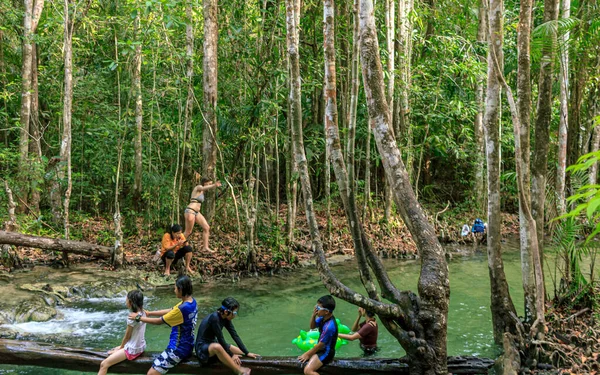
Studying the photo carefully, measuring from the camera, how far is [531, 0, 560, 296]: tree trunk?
726 centimetres

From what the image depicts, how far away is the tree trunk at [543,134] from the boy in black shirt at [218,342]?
4.46 metres

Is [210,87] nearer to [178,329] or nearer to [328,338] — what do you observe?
[178,329]

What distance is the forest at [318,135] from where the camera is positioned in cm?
668

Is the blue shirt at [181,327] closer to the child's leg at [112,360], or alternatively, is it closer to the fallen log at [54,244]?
the child's leg at [112,360]

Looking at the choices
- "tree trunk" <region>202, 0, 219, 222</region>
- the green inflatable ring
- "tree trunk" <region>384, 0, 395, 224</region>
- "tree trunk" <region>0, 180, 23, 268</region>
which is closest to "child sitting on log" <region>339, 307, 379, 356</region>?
the green inflatable ring

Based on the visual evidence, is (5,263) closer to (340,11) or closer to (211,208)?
(211,208)

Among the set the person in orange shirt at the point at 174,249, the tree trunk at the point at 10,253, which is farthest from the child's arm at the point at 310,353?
the tree trunk at the point at 10,253

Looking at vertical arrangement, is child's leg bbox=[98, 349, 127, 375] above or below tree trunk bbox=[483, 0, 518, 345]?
below

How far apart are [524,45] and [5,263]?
11274 mm

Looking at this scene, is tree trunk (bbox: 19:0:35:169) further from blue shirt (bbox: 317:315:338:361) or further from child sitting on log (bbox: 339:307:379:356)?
blue shirt (bbox: 317:315:338:361)

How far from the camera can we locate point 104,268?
38.6 ft

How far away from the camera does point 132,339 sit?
605 cm

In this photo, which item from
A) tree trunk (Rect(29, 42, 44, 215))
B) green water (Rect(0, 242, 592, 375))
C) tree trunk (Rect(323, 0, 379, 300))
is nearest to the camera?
tree trunk (Rect(323, 0, 379, 300))

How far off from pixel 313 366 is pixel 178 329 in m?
1.66
